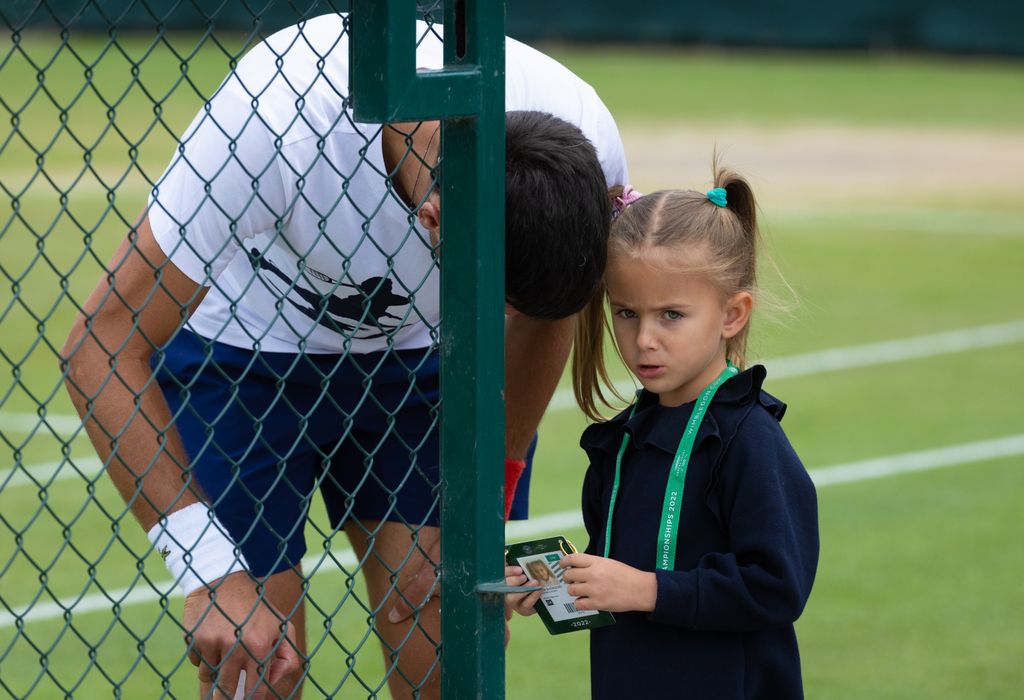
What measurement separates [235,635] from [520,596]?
0.55 metres

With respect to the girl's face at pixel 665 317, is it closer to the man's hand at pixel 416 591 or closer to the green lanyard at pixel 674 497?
the green lanyard at pixel 674 497

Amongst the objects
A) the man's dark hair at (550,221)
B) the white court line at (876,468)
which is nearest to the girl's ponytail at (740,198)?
the man's dark hair at (550,221)

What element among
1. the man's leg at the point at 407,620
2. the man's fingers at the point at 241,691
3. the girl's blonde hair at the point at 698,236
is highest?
the girl's blonde hair at the point at 698,236

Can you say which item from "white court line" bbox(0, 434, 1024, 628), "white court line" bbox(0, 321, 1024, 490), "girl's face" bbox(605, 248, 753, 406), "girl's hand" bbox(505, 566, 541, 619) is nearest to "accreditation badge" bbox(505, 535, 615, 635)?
"girl's hand" bbox(505, 566, 541, 619)

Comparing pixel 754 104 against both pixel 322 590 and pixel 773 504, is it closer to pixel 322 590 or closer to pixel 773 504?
pixel 322 590

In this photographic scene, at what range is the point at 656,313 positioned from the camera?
2674 millimetres

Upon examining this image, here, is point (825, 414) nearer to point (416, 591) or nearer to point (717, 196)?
point (416, 591)

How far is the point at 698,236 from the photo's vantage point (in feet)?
8.87

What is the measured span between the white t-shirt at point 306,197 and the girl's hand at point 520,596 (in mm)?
474

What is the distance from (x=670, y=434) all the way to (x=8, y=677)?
8.86ft

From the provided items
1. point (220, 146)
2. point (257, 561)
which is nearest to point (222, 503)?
point (257, 561)

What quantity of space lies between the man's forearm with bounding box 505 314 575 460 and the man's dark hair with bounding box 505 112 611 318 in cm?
64

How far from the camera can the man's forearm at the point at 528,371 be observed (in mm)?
3324

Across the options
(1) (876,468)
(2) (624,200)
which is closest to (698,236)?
(2) (624,200)
